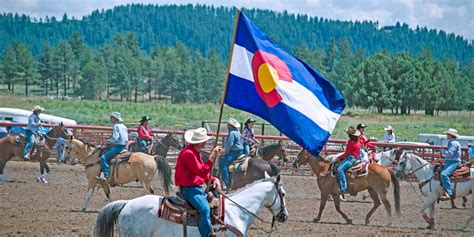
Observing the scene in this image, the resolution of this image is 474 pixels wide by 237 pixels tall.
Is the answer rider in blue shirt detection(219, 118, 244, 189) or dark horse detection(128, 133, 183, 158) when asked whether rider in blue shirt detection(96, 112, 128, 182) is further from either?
dark horse detection(128, 133, 183, 158)

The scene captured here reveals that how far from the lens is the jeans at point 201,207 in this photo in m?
8.80

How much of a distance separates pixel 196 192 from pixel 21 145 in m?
14.2

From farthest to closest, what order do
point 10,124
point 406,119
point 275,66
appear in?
point 406,119, point 10,124, point 275,66

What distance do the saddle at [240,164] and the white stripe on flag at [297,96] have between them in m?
8.19

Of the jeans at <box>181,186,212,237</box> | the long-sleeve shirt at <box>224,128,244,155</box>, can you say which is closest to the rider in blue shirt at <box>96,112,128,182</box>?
the long-sleeve shirt at <box>224,128,244,155</box>

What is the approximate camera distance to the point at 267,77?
9453 mm

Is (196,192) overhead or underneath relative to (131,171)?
overhead

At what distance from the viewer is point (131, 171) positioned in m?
16.8

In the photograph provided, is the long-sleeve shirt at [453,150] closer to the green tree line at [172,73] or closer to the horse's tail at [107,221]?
the horse's tail at [107,221]

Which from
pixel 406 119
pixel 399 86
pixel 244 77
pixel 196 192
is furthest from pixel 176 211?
pixel 399 86

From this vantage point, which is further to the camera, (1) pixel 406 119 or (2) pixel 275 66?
(1) pixel 406 119

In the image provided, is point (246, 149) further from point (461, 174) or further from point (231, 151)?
point (461, 174)

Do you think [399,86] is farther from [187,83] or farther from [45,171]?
[45,171]


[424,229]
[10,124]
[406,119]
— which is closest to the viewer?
[424,229]
